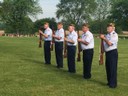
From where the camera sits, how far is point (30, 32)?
401 ft

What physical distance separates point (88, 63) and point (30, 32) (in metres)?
108

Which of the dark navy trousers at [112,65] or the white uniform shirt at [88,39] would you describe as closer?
the dark navy trousers at [112,65]

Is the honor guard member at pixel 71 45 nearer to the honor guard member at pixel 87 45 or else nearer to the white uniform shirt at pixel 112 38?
the honor guard member at pixel 87 45

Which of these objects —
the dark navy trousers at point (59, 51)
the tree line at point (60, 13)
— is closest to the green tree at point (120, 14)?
the tree line at point (60, 13)

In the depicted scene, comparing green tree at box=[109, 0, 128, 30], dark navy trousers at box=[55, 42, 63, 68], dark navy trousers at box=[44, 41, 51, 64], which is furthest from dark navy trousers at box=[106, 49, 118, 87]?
green tree at box=[109, 0, 128, 30]

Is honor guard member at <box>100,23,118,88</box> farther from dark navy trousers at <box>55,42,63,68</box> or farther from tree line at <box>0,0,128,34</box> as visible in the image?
tree line at <box>0,0,128,34</box>

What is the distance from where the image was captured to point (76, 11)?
11875 centimetres

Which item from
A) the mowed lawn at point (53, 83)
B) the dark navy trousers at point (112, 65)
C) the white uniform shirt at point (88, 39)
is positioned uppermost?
the white uniform shirt at point (88, 39)

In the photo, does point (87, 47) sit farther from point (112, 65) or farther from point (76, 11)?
point (76, 11)

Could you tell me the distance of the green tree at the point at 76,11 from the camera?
11869 cm

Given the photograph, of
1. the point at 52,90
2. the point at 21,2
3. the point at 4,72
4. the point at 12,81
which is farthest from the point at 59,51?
the point at 21,2

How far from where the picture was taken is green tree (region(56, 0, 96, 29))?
11869 centimetres

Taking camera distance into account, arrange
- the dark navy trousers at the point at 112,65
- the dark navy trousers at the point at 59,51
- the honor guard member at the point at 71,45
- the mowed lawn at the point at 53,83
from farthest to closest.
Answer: the dark navy trousers at the point at 59,51 < the honor guard member at the point at 71,45 < the dark navy trousers at the point at 112,65 < the mowed lawn at the point at 53,83

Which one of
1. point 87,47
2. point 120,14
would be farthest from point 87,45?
point 120,14
